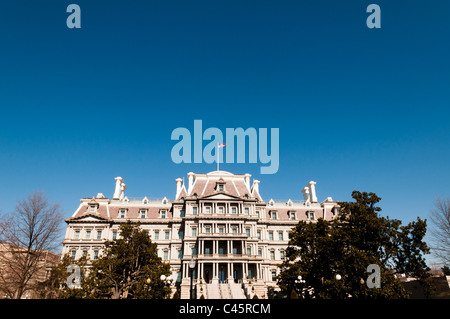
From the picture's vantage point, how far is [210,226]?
1871 inches

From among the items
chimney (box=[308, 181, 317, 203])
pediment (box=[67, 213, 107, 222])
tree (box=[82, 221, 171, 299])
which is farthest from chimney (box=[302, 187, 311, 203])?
pediment (box=[67, 213, 107, 222])

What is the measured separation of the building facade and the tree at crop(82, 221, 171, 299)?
417 inches

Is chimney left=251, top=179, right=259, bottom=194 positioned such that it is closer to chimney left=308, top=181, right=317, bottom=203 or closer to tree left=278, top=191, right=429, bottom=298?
chimney left=308, top=181, right=317, bottom=203

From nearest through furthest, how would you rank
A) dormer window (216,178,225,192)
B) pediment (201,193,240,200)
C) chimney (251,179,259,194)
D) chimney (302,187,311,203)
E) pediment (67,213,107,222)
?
pediment (67,213,107,222) → pediment (201,193,240,200) → dormer window (216,178,225,192) → chimney (251,179,259,194) → chimney (302,187,311,203)

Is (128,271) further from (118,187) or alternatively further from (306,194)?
(306,194)

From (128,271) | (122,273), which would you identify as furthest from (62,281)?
(128,271)

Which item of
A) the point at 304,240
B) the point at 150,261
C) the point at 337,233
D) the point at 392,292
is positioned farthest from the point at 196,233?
the point at 392,292

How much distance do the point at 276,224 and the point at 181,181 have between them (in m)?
18.5

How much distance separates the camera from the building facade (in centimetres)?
4484

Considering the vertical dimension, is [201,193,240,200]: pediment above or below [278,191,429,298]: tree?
above
